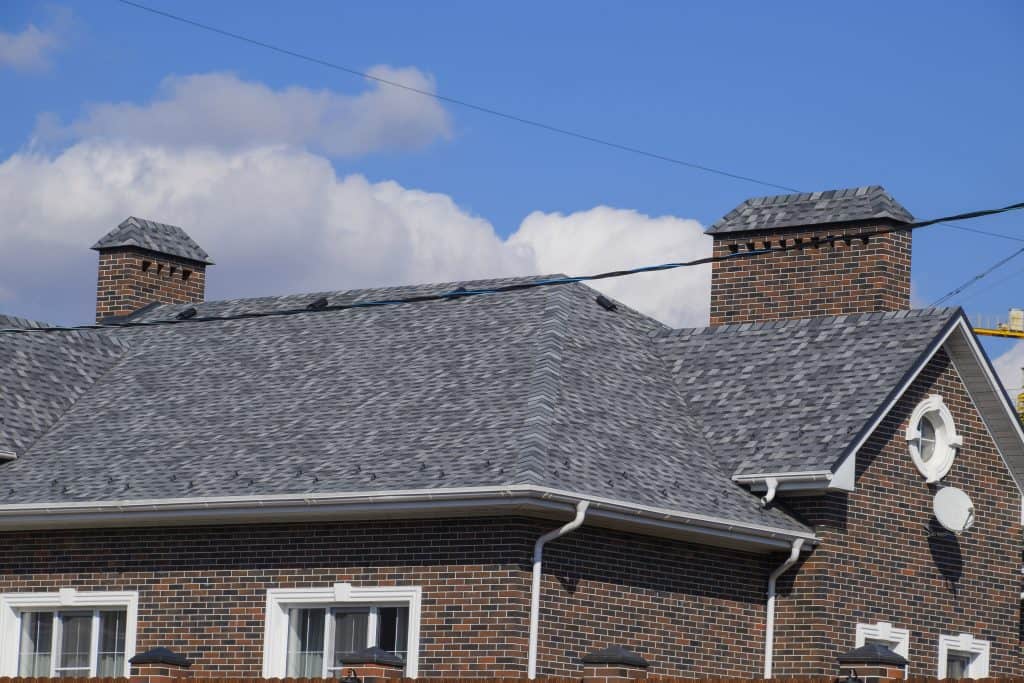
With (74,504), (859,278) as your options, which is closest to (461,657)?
(74,504)

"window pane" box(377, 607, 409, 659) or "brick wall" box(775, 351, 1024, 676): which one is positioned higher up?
"brick wall" box(775, 351, 1024, 676)

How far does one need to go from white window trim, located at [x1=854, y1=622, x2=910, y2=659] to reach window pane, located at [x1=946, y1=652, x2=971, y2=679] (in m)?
1.25

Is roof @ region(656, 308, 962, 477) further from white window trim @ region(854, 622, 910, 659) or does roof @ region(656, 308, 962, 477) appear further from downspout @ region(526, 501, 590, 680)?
downspout @ region(526, 501, 590, 680)

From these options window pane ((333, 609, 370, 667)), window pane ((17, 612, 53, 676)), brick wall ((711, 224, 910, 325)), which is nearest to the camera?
window pane ((333, 609, 370, 667))

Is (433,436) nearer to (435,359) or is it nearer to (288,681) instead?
(435,359)

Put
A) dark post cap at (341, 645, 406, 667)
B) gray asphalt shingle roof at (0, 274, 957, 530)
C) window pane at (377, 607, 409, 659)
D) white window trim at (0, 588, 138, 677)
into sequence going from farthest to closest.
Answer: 1. white window trim at (0, 588, 138, 677)
2. gray asphalt shingle roof at (0, 274, 957, 530)
3. window pane at (377, 607, 409, 659)
4. dark post cap at (341, 645, 406, 667)

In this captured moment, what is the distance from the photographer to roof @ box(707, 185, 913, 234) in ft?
84.5

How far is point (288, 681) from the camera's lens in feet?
53.6

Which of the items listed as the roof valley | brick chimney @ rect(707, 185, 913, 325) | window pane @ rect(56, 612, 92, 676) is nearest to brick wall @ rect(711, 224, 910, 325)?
brick chimney @ rect(707, 185, 913, 325)

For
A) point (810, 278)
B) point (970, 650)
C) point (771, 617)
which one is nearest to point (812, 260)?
point (810, 278)

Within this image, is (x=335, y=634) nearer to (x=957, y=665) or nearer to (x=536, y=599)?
(x=536, y=599)

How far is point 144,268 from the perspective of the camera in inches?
1212

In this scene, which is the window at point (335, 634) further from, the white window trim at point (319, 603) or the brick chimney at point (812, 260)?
the brick chimney at point (812, 260)

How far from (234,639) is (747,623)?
580cm
